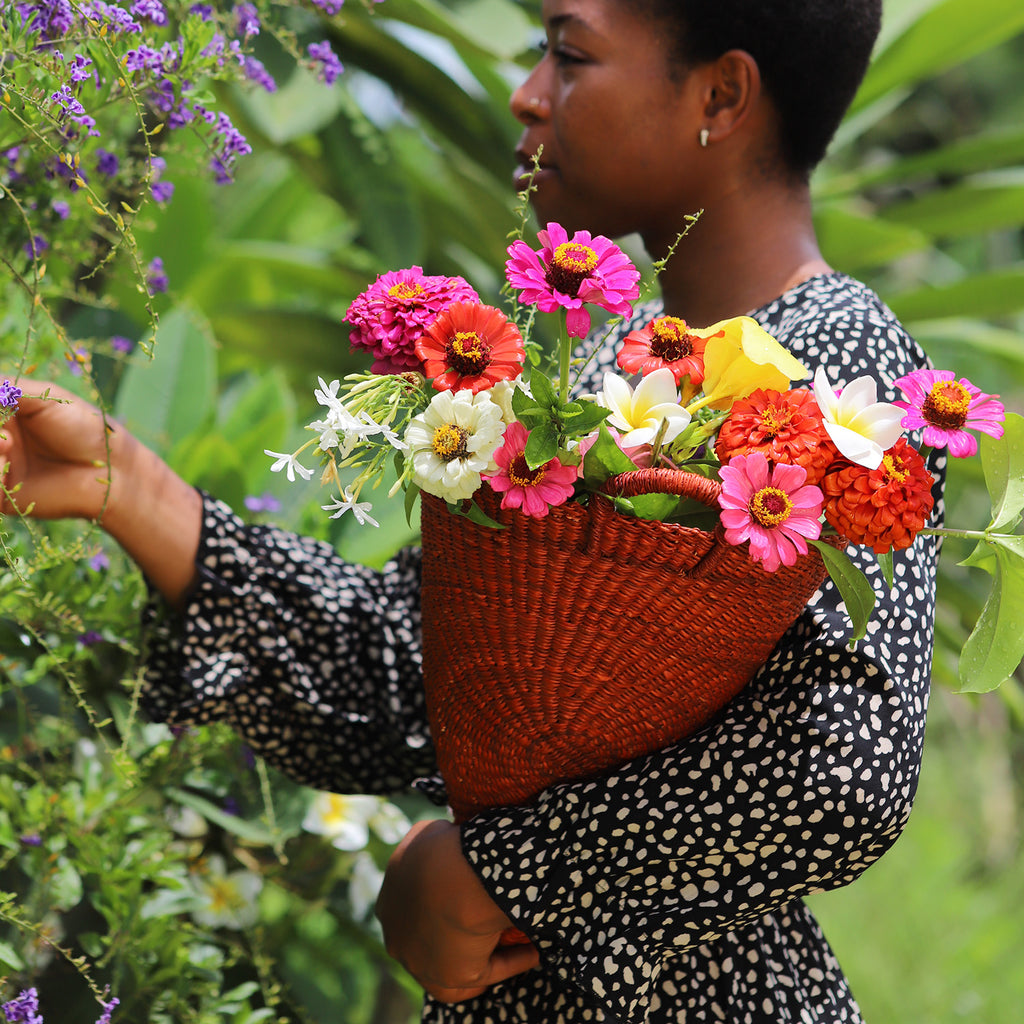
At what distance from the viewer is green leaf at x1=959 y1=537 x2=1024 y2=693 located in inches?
26.6

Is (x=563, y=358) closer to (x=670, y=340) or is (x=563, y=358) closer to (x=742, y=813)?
(x=670, y=340)

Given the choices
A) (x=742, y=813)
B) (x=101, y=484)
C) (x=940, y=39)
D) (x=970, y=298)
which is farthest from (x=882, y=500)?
(x=940, y=39)

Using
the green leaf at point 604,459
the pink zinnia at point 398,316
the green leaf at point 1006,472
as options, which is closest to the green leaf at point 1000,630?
the green leaf at point 1006,472

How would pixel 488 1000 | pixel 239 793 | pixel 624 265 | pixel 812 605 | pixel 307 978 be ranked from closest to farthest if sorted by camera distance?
pixel 624 265, pixel 812 605, pixel 488 1000, pixel 239 793, pixel 307 978

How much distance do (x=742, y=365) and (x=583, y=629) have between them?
0.65 feet

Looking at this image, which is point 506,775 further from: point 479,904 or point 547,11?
point 547,11

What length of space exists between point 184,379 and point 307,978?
902 mm

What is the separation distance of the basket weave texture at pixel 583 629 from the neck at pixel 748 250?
0.39 metres

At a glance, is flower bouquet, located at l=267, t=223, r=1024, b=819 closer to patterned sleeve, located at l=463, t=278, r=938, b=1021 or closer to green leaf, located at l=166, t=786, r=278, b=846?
patterned sleeve, located at l=463, t=278, r=938, b=1021

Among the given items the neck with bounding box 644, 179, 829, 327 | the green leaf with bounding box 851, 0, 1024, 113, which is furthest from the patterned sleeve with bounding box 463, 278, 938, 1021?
the green leaf with bounding box 851, 0, 1024, 113

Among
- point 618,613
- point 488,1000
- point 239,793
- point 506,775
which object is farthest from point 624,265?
point 239,793

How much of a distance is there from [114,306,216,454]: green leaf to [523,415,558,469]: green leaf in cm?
108

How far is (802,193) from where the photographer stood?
3.45 ft

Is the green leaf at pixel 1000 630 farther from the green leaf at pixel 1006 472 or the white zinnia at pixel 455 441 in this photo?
the white zinnia at pixel 455 441
